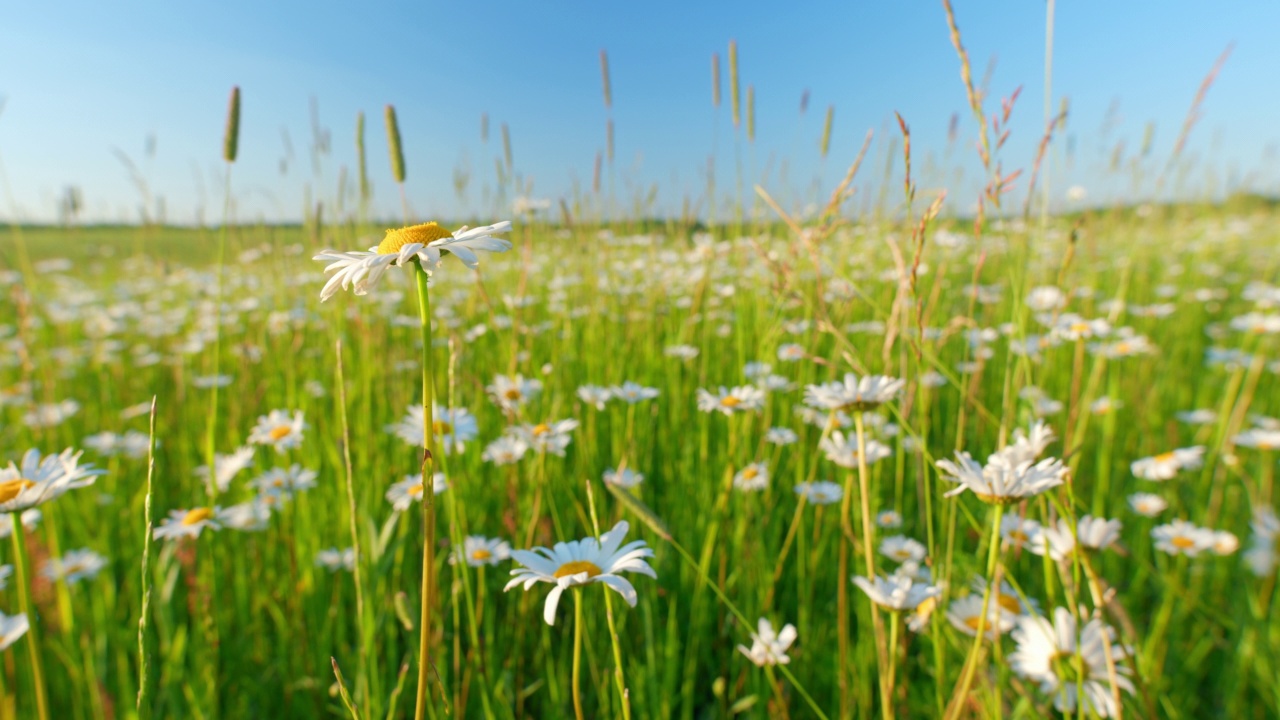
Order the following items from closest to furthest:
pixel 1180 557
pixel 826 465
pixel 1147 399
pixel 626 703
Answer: pixel 626 703
pixel 1180 557
pixel 826 465
pixel 1147 399

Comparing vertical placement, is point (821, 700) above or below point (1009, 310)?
below

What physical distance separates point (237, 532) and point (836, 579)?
5.12ft

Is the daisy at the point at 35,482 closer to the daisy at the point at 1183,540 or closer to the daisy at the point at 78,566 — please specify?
the daisy at the point at 78,566

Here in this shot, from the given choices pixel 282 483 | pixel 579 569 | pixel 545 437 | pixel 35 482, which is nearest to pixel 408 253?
pixel 579 569

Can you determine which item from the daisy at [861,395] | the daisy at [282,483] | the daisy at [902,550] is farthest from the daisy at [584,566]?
the daisy at [282,483]

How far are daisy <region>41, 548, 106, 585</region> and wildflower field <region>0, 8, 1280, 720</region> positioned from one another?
0.04ft

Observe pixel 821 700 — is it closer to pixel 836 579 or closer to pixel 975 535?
pixel 836 579

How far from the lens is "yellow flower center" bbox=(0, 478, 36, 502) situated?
0.73 m

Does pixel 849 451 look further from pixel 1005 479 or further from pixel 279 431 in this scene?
pixel 279 431

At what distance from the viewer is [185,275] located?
6000 millimetres

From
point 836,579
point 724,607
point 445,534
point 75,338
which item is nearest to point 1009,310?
point 836,579

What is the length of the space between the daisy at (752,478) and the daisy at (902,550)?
297 mm

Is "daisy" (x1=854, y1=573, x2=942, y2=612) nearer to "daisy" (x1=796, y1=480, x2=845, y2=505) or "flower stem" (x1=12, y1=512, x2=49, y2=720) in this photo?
"daisy" (x1=796, y1=480, x2=845, y2=505)

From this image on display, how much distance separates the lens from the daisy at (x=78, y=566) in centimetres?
138
